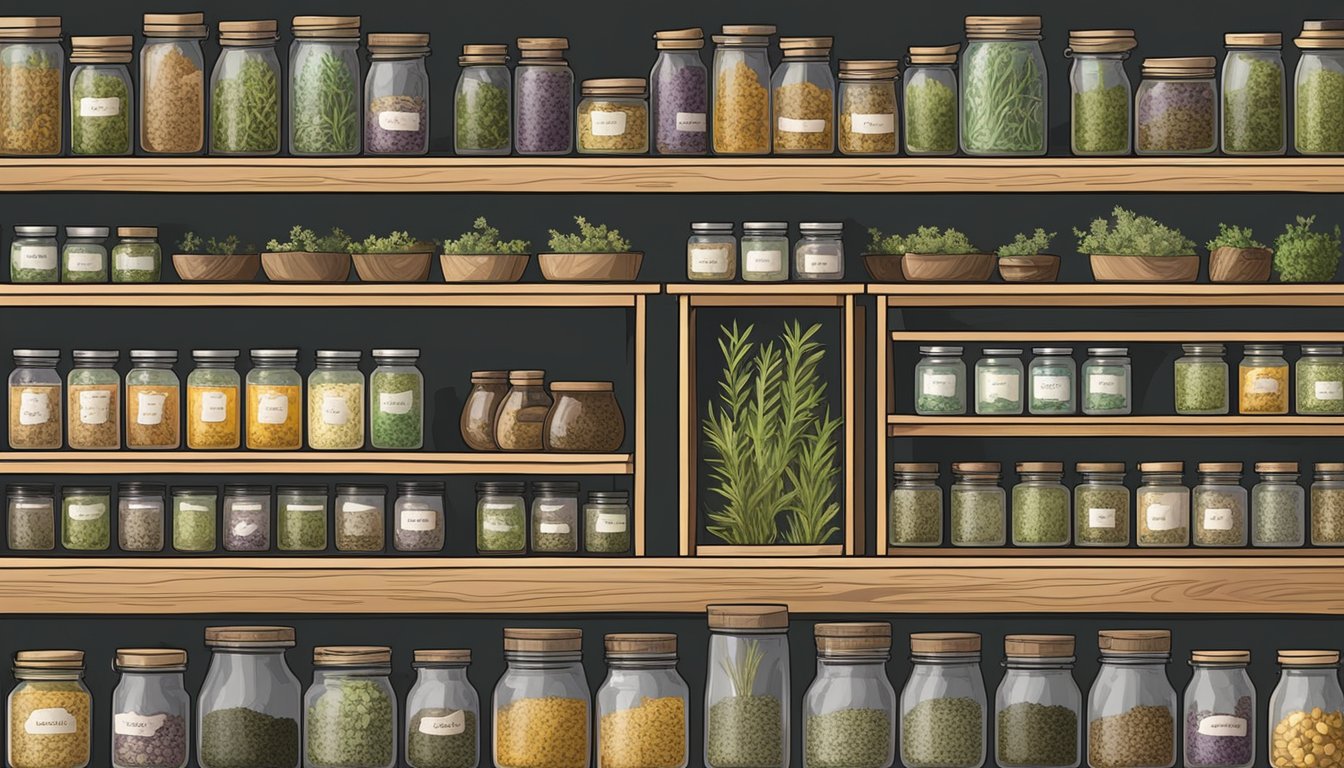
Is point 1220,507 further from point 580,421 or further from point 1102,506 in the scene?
point 580,421

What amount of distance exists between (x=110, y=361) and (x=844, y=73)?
141 cm

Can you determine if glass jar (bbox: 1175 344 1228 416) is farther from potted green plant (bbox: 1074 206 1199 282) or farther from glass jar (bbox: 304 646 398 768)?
glass jar (bbox: 304 646 398 768)

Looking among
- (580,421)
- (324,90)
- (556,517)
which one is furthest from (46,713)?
(324,90)

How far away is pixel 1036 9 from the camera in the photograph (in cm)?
359

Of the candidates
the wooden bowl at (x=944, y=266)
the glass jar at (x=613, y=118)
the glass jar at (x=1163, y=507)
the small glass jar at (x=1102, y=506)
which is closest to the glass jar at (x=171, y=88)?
the glass jar at (x=613, y=118)

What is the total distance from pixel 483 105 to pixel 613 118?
235 millimetres

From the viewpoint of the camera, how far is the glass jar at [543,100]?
132 inches

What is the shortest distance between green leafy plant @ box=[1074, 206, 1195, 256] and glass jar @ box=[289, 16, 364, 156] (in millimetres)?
1335

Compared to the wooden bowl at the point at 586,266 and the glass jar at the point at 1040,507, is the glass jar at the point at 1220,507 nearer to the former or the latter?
the glass jar at the point at 1040,507

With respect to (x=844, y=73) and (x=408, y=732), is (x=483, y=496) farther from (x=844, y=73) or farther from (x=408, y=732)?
(x=844, y=73)

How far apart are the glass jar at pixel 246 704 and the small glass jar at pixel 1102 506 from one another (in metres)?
1.44

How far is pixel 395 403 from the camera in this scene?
3361 mm

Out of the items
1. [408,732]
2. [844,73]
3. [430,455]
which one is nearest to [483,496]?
[430,455]

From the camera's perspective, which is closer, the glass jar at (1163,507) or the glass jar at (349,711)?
the glass jar at (349,711)
